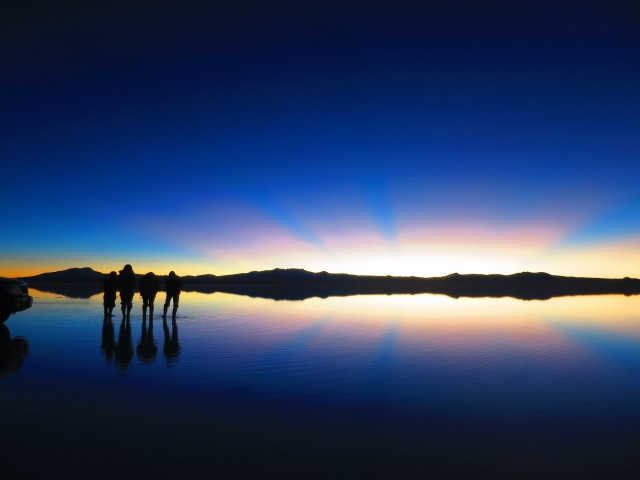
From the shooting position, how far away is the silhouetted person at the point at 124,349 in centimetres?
1085

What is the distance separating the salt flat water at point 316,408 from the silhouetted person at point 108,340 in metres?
0.05

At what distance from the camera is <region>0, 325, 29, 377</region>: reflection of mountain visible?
9.86 meters

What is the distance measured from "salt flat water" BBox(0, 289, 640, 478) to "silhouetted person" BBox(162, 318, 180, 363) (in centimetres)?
12

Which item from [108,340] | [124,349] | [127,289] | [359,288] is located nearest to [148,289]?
[127,289]

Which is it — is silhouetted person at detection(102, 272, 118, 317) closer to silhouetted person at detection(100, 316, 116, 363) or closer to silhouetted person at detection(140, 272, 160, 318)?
silhouetted person at detection(100, 316, 116, 363)

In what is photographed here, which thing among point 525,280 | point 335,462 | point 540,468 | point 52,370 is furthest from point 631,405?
point 525,280

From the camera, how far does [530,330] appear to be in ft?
61.5

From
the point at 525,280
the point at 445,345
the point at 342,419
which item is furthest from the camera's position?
the point at 525,280

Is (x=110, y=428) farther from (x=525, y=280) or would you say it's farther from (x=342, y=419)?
(x=525, y=280)

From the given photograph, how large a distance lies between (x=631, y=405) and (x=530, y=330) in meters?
11.2

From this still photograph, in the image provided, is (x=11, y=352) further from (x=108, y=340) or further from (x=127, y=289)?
(x=127, y=289)

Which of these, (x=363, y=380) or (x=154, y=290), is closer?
(x=363, y=380)

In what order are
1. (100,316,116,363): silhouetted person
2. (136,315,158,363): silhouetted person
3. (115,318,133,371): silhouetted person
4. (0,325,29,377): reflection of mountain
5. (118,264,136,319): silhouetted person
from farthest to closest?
(118,264,136,319): silhouetted person → (100,316,116,363): silhouetted person → (136,315,158,363): silhouetted person → (115,318,133,371): silhouetted person → (0,325,29,377): reflection of mountain

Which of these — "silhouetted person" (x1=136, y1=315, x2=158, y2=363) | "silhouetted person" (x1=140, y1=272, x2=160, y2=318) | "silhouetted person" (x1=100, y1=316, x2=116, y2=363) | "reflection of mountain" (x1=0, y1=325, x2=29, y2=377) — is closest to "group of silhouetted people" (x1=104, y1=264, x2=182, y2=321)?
"silhouetted person" (x1=140, y1=272, x2=160, y2=318)
